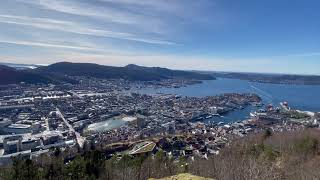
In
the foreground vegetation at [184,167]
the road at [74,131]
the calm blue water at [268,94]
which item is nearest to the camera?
the foreground vegetation at [184,167]

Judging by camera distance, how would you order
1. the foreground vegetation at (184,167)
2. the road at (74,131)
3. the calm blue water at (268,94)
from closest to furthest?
the foreground vegetation at (184,167) → the road at (74,131) → the calm blue water at (268,94)

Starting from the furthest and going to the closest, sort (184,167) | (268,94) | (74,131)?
(268,94), (74,131), (184,167)

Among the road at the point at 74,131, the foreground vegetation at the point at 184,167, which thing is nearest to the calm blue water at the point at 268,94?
the road at the point at 74,131

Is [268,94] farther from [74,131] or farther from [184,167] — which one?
[184,167]

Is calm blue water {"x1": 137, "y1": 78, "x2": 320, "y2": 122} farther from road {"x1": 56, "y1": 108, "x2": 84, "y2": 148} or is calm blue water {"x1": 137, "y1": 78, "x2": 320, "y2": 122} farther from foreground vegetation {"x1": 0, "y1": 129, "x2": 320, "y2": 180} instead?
foreground vegetation {"x1": 0, "y1": 129, "x2": 320, "y2": 180}

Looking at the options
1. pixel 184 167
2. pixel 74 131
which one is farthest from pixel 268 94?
pixel 184 167

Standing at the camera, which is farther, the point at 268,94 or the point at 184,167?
the point at 268,94

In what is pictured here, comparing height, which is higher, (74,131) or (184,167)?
(184,167)

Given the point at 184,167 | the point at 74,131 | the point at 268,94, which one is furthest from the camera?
the point at 268,94

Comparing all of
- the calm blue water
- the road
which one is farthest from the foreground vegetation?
the calm blue water

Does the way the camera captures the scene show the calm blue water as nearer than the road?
No

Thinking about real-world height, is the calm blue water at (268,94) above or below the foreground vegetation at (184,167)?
below

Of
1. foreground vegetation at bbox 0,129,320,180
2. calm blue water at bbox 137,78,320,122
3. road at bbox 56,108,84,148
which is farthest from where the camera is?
calm blue water at bbox 137,78,320,122

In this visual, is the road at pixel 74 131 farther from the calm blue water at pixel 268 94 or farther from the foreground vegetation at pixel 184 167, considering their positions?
the calm blue water at pixel 268 94
